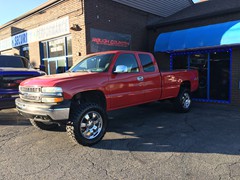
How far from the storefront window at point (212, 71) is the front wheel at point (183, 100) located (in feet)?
8.97

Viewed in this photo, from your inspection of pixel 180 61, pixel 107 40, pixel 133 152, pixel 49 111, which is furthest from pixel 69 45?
pixel 133 152

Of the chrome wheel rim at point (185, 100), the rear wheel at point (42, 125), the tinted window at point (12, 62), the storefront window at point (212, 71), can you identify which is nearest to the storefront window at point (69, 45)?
the tinted window at point (12, 62)

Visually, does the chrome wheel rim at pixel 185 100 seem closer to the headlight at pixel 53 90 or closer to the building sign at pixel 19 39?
the headlight at pixel 53 90

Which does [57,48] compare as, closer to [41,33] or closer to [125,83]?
[41,33]

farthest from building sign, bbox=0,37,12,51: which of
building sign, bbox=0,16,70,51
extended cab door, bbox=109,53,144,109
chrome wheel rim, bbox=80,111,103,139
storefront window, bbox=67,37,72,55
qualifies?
chrome wheel rim, bbox=80,111,103,139

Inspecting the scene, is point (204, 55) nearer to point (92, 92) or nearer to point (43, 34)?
point (92, 92)

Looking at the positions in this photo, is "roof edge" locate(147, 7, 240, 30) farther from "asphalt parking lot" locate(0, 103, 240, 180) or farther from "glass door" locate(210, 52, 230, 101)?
"asphalt parking lot" locate(0, 103, 240, 180)

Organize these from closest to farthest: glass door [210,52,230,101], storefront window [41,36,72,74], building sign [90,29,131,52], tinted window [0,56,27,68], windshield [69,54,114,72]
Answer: windshield [69,54,114,72]
tinted window [0,56,27,68]
glass door [210,52,230,101]
building sign [90,29,131,52]
storefront window [41,36,72,74]

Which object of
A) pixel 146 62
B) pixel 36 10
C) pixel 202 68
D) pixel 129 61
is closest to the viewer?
pixel 129 61

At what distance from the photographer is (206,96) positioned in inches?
406

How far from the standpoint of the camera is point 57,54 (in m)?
12.2

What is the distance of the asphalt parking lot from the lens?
3.51m

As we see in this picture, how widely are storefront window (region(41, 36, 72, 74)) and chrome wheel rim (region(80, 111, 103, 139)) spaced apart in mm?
6365

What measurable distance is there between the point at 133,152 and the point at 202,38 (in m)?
6.69
